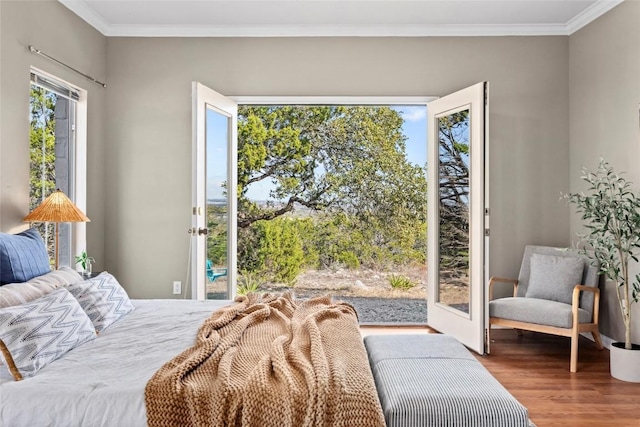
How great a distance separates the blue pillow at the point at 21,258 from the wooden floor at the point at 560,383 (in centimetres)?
290

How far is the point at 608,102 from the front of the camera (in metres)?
4.16

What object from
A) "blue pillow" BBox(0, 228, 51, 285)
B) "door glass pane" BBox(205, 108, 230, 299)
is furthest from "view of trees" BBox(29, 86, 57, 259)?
"door glass pane" BBox(205, 108, 230, 299)

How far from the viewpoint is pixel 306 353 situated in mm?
2055

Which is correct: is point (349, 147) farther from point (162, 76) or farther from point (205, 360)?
point (205, 360)

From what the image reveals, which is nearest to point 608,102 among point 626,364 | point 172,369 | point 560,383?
point 626,364

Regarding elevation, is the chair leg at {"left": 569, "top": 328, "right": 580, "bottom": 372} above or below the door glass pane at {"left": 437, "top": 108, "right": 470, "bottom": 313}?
below

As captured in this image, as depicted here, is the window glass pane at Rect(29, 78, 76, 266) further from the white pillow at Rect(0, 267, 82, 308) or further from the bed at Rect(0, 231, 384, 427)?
the bed at Rect(0, 231, 384, 427)

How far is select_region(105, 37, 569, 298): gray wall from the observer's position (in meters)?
4.76

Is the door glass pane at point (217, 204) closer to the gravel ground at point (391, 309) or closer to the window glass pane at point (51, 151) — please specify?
the window glass pane at point (51, 151)

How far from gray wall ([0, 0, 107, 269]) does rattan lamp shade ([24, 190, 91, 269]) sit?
4.5 inches

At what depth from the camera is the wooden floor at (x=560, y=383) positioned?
286cm


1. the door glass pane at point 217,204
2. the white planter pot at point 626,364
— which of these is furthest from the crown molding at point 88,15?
the white planter pot at point 626,364

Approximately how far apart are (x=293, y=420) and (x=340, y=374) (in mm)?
241

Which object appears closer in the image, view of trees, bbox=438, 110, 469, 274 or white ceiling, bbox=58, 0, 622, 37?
white ceiling, bbox=58, 0, 622, 37
